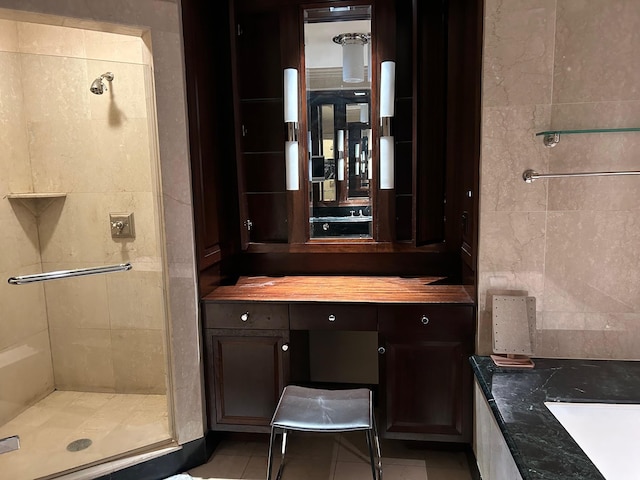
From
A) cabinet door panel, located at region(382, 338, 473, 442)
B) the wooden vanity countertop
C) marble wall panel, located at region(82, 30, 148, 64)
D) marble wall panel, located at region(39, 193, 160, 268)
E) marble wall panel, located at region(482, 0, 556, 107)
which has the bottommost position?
cabinet door panel, located at region(382, 338, 473, 442)

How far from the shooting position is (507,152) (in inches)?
73.4

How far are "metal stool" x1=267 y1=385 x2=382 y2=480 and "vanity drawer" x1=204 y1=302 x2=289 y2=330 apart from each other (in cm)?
33

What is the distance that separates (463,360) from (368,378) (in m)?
0.84

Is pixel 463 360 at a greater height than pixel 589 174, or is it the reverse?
pixel 589 174

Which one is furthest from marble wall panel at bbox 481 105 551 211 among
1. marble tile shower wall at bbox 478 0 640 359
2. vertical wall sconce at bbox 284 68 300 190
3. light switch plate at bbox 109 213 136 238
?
light switch plate at bbox 109 213 136 238

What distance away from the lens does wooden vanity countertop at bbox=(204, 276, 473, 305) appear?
211 cm

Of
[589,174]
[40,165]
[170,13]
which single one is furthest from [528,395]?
[40,165]

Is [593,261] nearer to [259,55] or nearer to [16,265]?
[259,55]

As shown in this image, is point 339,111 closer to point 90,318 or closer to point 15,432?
point 90,318

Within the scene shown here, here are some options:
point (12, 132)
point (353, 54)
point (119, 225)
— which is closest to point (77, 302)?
point (119, 225)

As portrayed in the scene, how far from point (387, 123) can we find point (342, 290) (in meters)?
0.89

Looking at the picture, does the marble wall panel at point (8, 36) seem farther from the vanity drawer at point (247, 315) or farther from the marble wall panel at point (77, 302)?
the vanity drawer at point (247, 315)

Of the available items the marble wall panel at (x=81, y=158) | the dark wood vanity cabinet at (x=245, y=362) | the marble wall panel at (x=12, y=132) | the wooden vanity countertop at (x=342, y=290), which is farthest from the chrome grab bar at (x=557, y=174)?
the marble wall panel at (x=12, y=132)

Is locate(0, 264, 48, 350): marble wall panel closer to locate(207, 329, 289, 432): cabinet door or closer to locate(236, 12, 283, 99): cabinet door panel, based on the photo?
locate(207, 329, 289, 432): cabinet door
